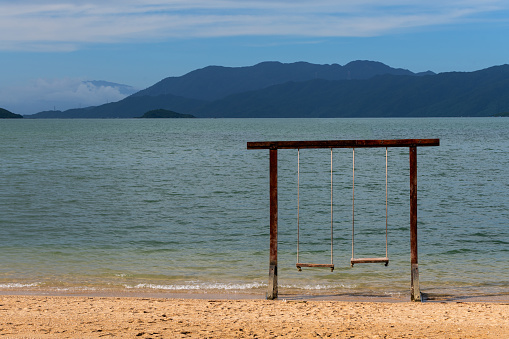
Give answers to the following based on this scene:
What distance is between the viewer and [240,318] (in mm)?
10266

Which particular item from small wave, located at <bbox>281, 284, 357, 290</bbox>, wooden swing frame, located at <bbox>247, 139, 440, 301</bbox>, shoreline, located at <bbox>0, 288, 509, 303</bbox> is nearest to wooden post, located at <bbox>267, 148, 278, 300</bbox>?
wooden swing frame, located at <bbox>247, 139, 440, 301</bbox>

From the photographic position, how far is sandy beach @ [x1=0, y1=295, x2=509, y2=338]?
9406mm

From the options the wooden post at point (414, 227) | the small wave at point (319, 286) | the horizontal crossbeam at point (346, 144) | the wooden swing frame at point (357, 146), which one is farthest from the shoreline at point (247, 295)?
the horizontal crossbeam at point (346, 144)

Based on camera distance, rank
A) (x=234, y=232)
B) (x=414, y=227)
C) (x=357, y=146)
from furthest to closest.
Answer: (x=234, y=232)
(x=414, y=227)
(x=357, y=146)

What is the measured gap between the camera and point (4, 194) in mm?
36781

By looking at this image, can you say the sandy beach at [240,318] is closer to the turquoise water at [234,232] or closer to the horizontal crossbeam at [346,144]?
the turquoise water at [234,232]

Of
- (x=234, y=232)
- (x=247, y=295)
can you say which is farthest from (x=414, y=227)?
(x=234, y=232)

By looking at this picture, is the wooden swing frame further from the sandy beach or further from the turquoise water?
the turquoise water

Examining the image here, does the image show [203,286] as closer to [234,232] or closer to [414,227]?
[414,227]

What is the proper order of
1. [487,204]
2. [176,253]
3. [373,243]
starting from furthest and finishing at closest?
1. [487,204]
2. [373,243]
3. [176,253]

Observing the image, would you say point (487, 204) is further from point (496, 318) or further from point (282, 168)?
point (282, 168)

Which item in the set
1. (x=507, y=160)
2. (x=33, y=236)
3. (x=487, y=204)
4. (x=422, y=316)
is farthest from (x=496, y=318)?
(x=507, y=160)

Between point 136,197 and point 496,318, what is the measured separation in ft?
91.1

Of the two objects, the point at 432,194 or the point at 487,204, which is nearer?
the point at 487,204
